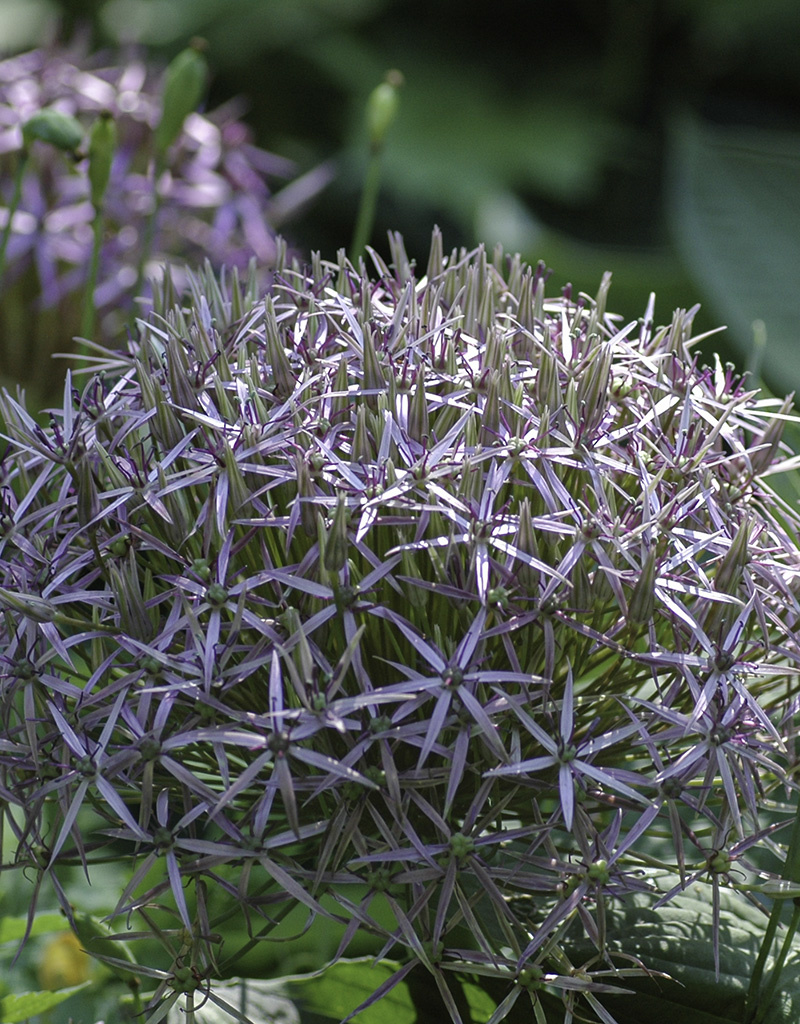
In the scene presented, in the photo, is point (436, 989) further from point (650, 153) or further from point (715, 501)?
point (650, 153)

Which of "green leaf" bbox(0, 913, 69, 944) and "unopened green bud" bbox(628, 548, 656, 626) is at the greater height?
"unopened green bud" bbox(628, 548, 656, 626)

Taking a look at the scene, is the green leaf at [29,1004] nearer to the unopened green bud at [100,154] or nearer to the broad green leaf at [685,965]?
the broad green leaf at [685,965]

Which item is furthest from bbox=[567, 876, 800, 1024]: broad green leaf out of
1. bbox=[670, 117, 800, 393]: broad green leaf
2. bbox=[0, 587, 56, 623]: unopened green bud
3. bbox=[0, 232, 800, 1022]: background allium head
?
bbox=[670, 117, 800, 393]: broad green leaf

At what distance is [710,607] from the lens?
40 centimetres

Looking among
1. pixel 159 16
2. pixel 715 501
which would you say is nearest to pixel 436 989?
pixel 715 501

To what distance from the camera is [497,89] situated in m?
2.54

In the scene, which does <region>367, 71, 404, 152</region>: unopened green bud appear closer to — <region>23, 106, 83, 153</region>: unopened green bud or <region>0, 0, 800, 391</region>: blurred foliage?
<region>23, 106, 83, 153</region>: unopened green bud

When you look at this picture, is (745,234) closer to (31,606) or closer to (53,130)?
(53,130)

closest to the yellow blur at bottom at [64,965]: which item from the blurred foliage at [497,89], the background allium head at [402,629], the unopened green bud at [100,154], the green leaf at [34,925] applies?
the green leaf at [34,925]

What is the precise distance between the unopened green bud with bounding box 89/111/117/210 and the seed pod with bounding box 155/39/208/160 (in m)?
0.05

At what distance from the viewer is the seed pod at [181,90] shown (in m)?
0.60

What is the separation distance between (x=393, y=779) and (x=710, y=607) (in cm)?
14

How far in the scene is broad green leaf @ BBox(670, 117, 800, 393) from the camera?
3.32ft

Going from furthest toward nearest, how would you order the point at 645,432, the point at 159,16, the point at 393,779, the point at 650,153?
the point at 650,153, the point at 159,16, the point at 645,432, the point at 393,779
